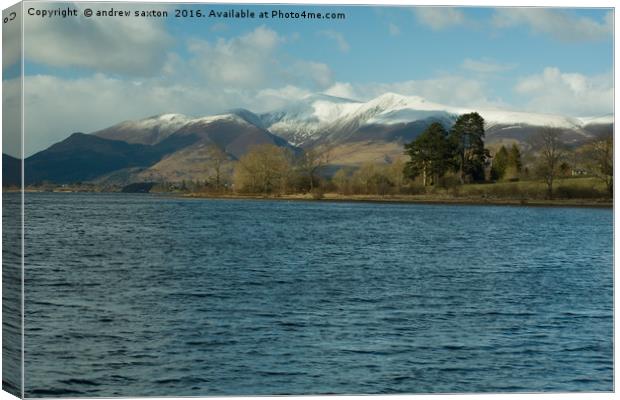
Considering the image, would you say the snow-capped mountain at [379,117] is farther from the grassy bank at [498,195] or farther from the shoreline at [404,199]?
the shoreline at [404,199]

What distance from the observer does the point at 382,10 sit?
1365 centimetres

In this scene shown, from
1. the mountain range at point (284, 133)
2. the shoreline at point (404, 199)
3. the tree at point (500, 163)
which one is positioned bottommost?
the shoreline at point (404, 199)

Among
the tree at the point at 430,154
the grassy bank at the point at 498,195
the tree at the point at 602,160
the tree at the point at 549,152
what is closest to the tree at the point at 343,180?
the grassy bank at the point at 498,195

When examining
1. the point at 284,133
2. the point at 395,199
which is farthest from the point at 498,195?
the point at 284,133

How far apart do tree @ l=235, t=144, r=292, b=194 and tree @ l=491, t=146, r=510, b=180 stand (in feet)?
13.3

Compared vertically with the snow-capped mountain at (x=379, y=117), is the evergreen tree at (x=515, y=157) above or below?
below

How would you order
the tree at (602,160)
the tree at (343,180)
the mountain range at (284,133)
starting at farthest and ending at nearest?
1. the tree at (343,180)
2. the mountain range at (284,133)
3. the tree at (602,160)

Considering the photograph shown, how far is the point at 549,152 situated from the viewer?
17906 millimetres

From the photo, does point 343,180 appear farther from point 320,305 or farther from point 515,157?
point 320,305

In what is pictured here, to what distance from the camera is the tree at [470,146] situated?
697 inches

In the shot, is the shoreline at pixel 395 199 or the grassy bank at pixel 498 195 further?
the shoreline at pixel 395 199

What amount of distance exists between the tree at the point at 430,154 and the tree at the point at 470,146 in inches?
9.3

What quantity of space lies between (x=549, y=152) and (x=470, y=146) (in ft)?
5.32

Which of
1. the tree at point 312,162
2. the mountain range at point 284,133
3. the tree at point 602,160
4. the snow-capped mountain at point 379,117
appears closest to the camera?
the tree at point 602,160
